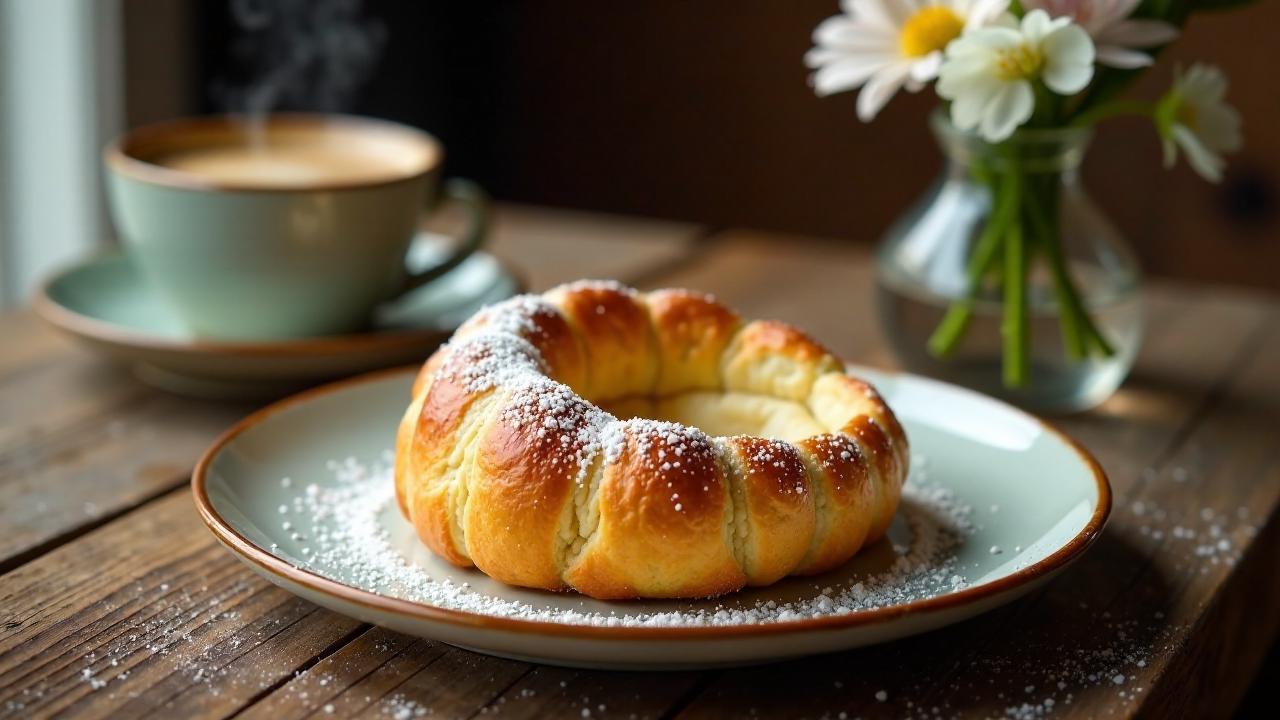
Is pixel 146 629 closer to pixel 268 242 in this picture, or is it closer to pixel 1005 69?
pixel 268 242

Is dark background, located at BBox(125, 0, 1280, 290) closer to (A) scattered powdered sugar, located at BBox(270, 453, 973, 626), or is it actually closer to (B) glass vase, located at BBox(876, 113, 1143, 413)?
(B) glass vase, located at BBox(876, 113, 1143, 413)

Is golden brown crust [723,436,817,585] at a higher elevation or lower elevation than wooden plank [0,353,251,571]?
higher

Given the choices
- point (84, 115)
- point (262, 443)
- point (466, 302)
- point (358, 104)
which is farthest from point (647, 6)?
point (262, 443)

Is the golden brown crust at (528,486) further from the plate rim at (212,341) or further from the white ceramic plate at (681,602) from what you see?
the plate rim at (212,341)

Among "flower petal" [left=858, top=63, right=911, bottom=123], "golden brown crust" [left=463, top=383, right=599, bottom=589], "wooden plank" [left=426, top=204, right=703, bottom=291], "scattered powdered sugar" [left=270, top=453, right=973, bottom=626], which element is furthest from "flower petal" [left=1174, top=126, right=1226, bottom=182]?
"wooden plank" [left=426, top=204, right=703, bottom=291]

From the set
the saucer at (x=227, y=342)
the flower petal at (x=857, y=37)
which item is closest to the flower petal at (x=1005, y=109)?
the flower petal at (x=857, y=37)

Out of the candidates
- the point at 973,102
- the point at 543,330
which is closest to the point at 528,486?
the point at 543,330
